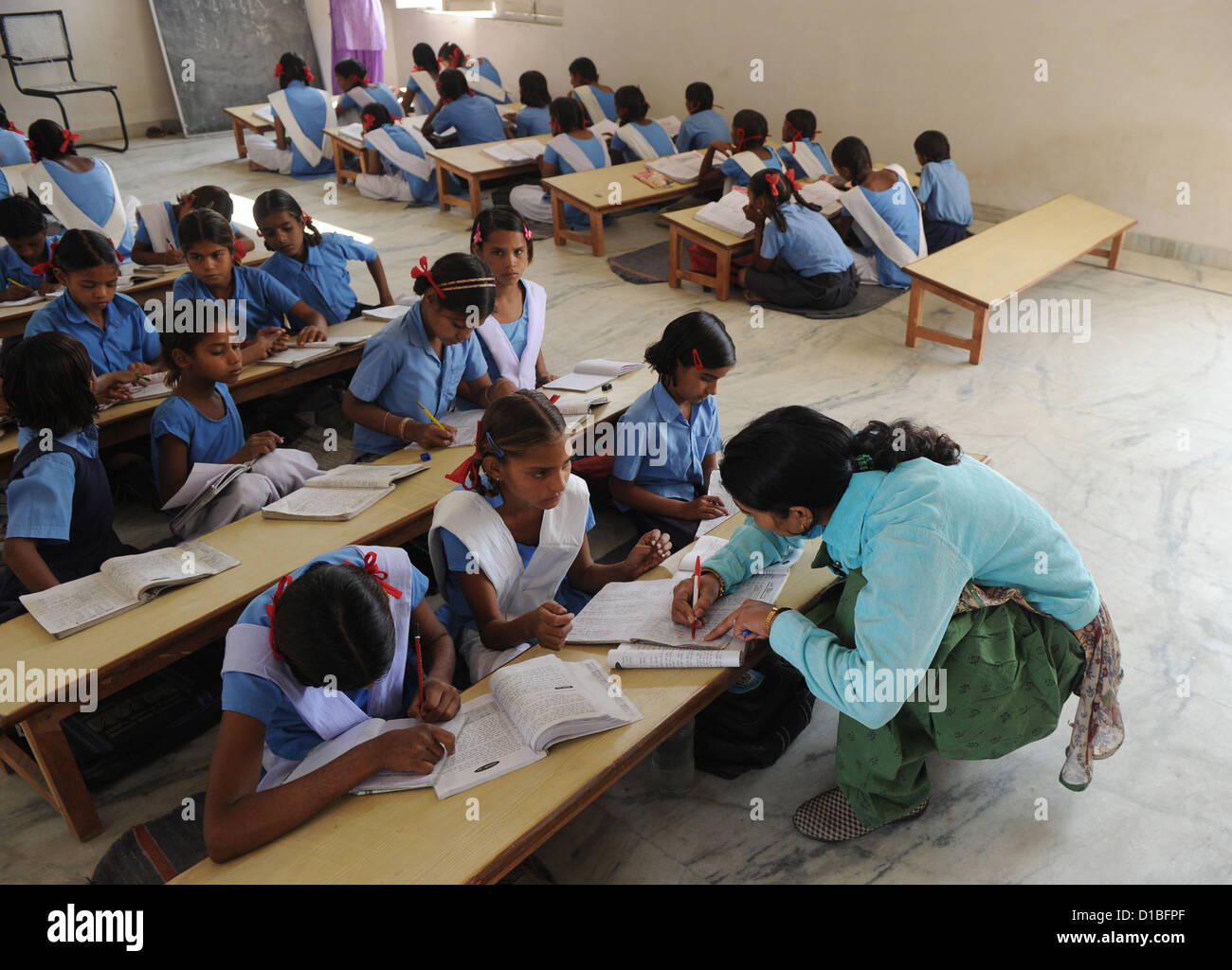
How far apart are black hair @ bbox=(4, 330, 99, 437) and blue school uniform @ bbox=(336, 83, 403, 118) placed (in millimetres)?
7078

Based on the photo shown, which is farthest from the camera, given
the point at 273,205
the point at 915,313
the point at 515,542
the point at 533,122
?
the point at 533,122

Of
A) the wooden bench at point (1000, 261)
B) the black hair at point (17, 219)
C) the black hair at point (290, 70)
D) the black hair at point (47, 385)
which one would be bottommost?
the wooden bench at point (1000, 261)

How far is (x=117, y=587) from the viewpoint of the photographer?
2.53 metres

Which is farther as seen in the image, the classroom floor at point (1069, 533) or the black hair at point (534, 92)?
the black hair at point (534, 92)

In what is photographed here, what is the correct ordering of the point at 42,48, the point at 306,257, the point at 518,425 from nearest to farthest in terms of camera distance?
the point at 518,425
the point at 306,257
the point at 42,48

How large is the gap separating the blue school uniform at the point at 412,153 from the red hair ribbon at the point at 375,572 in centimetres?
659

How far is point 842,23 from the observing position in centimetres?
800

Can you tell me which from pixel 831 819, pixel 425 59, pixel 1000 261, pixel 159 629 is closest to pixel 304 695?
pixel 159 629

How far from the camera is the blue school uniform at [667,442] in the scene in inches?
128

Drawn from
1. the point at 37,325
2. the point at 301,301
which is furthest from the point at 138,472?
the point at 301,301

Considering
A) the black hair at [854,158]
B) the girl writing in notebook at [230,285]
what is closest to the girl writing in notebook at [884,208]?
the black hair at [854,158]

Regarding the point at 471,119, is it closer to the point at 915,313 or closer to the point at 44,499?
the point at 915,313

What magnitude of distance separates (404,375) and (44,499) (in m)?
1.21

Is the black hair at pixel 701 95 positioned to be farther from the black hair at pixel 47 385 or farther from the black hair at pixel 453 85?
the black hair at pixel 47 385
